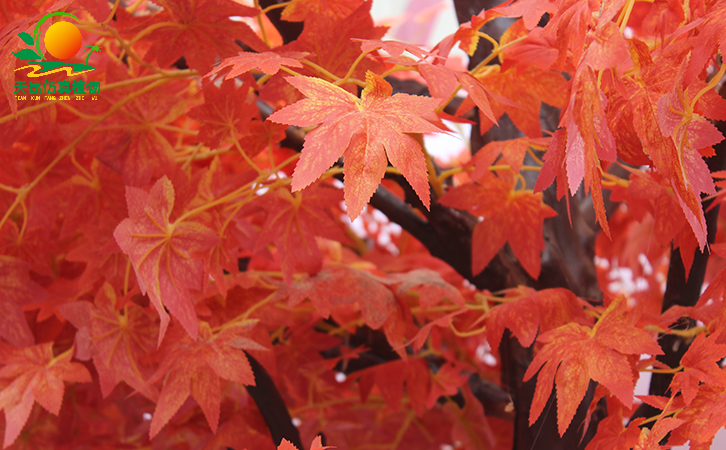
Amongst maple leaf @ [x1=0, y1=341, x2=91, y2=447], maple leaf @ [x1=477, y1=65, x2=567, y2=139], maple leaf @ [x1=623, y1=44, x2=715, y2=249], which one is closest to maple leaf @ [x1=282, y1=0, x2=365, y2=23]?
maple leaf @ [x1=477, y1=65, x2=567, y2=139]

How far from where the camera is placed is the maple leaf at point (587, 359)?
34 cm

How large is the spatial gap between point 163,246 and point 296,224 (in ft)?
0.46

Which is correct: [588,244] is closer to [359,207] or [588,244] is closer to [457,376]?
[457,376]

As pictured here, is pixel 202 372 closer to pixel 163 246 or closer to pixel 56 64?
pixel 163 246

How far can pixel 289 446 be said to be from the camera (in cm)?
32

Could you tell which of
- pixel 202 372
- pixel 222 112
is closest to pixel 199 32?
pixel 222 112

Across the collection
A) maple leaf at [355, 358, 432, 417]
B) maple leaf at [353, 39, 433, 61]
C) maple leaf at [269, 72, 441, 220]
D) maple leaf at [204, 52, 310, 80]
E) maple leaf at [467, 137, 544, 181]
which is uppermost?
maple leaf at [353, 39, 433, 61]

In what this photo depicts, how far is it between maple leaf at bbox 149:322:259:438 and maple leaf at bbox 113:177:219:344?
5cm

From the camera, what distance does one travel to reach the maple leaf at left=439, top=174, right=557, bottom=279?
52 centimetres

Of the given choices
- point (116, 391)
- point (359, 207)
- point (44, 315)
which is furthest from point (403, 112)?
point (116, 391)

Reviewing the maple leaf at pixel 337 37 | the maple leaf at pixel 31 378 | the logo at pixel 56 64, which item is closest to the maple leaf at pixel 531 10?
the maple leaf at pixel 337 37

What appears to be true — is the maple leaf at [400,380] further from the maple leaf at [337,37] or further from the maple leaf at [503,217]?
the maple leaf at [337,37]

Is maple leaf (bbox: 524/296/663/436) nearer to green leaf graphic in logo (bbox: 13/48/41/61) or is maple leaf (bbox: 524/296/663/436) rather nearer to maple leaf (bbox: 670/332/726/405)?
maple leaf (bbox: 670/332/726/405)

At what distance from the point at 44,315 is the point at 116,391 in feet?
0.72
